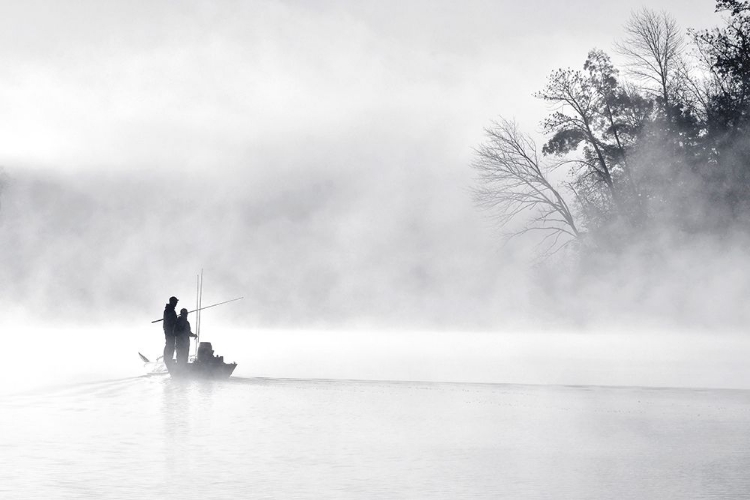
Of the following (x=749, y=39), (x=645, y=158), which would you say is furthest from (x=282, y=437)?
(x=645, y=158)

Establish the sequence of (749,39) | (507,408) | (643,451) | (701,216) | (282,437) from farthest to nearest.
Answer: (701,216) → (749,39) → (507,408) → (282,437) → (643,451)

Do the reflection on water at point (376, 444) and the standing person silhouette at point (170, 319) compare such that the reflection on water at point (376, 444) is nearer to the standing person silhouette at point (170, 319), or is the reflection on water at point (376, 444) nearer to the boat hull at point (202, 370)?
the standing person silhouette at point (170, 319)

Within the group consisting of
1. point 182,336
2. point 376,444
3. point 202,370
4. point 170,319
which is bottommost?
point 376,444

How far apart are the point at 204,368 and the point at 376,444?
19017mm

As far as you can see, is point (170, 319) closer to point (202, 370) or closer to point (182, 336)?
point (182, 336)

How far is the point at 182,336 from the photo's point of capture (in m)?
38.0

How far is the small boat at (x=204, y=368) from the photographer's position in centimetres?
3950

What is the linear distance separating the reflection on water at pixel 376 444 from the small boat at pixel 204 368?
4.25 meters

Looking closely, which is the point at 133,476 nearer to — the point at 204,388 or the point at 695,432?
the point at 695,432

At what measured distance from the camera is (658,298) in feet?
185

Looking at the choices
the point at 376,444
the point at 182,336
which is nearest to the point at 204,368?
the point at 182,336

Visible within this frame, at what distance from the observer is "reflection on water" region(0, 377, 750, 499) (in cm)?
1642

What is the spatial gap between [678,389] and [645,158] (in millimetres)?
20793

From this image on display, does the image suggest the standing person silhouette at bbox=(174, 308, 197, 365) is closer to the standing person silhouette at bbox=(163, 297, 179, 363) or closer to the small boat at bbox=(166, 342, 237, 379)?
the standing person silhouette at bbox=(163, 297, 179, 363)
